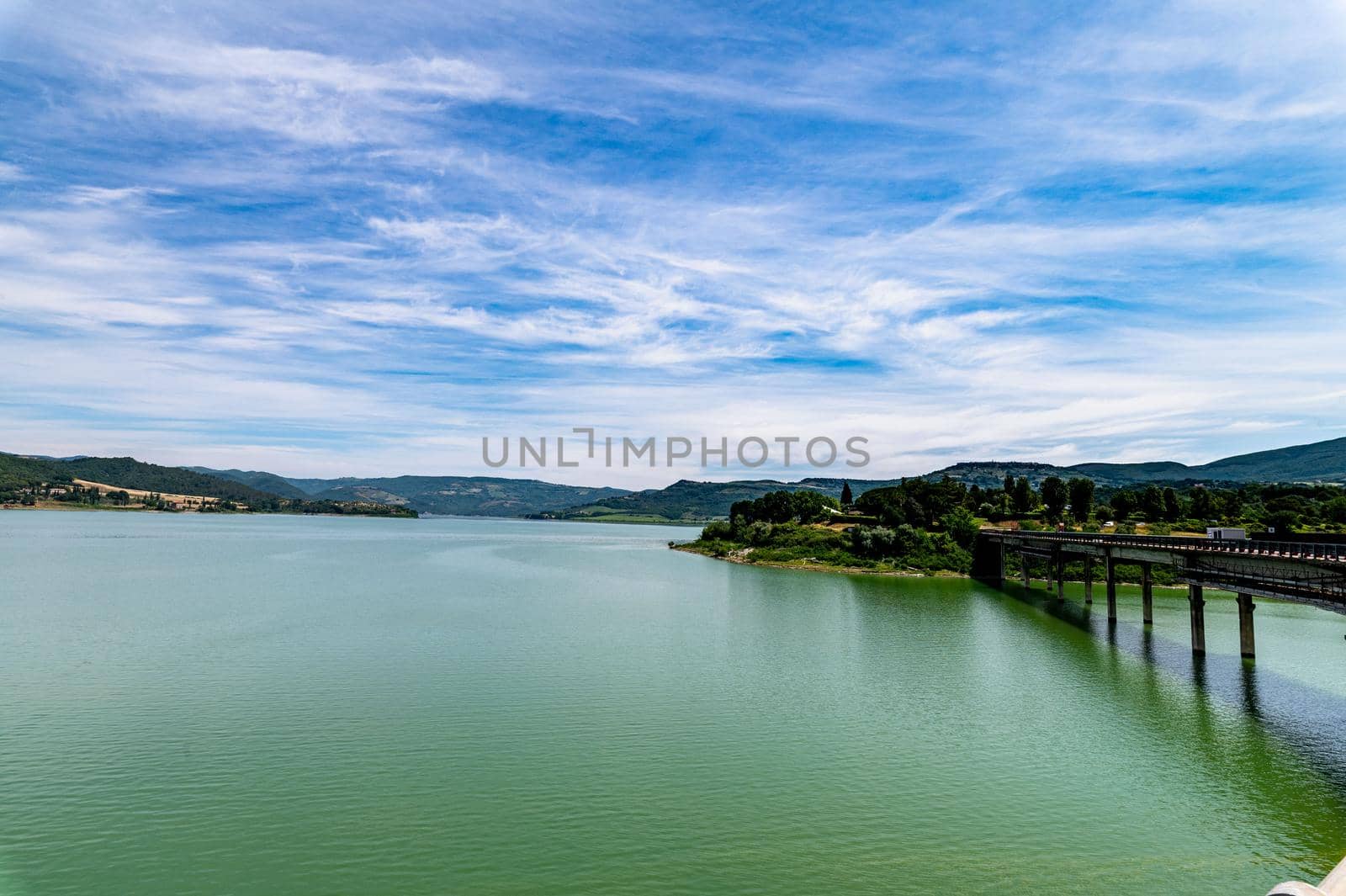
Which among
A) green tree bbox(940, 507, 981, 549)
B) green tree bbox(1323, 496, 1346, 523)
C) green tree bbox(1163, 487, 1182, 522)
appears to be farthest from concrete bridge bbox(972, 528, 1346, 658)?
green tree bbox(1163, 487, 1182, 522)

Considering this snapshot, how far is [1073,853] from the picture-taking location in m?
16.7

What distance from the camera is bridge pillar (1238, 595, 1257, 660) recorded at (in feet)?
121


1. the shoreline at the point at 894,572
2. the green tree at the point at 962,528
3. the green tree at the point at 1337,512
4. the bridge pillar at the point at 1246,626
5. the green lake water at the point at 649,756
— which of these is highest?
the green tree at the point at 1337,512

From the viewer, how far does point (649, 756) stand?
22.4 m

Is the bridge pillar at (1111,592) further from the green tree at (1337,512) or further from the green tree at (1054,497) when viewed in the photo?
the green tree at (1337,512)

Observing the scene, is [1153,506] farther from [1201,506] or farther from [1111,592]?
[1111,592]

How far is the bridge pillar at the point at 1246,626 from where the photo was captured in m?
37.0

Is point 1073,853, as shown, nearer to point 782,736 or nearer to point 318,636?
point 782,736

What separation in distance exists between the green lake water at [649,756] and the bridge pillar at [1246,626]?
1.92 metres

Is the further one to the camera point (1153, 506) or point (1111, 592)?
point (1153, 506)

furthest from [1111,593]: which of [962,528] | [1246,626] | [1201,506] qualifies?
[1201,506]

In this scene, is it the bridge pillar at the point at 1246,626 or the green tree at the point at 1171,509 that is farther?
the green tree at the point at 1171,509

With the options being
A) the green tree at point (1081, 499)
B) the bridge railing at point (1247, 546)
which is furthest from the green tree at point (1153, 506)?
the bridge railing at point (1247, 546)

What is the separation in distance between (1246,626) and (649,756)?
33.2 metres
